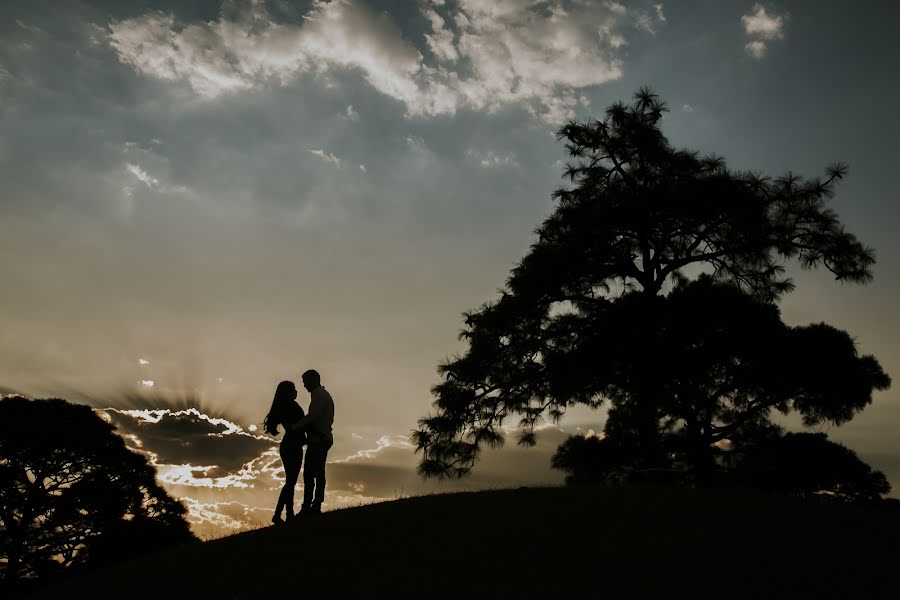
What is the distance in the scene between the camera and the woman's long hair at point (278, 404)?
402 inches

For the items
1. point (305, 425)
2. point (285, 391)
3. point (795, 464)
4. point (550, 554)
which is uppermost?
point (285, 391)

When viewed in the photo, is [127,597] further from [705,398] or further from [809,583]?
[705,398]

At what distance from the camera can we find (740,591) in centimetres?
618

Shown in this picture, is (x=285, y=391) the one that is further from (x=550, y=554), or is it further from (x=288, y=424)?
(x=550, y=554)

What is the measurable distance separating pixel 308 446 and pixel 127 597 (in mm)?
3223

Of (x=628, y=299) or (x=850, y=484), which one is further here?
(x=850, y=484)

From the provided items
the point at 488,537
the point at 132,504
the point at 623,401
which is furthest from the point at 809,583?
the point at 132,504

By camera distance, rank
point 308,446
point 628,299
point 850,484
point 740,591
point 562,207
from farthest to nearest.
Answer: point 850,484
point 562,207
point 628,299
point 308,446
point 740,591

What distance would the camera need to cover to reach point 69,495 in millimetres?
19500

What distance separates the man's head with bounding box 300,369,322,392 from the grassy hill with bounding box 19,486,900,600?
2.22 meters

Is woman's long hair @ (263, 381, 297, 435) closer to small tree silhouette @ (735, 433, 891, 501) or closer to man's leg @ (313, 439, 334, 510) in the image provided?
man's leg @ (313, 439, 334, 510)

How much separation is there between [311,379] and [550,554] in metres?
4.89

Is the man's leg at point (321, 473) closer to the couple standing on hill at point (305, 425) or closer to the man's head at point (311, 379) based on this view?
the couple standing on hill at point (305, 425)

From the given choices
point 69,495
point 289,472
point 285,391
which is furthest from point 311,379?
point 69,495
